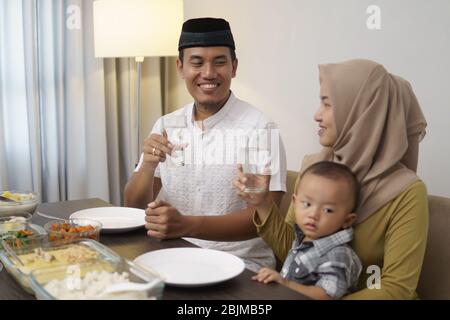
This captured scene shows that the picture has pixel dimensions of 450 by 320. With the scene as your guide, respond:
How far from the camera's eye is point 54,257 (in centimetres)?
118

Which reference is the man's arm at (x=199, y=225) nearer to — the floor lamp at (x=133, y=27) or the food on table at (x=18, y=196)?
the food on table at (x=18, y=196)

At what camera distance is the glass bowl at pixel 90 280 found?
38.2 inches

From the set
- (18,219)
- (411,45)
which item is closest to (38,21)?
(18,219)

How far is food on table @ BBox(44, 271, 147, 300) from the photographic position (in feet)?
3.18


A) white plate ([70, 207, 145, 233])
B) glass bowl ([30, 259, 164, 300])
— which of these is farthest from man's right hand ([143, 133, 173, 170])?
glass bowl ([30, 259, 164, 300])

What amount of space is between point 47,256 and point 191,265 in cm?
36

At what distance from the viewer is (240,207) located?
196cm

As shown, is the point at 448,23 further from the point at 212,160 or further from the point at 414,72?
the point at 212,160

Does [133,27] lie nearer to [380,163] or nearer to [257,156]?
[257,156]

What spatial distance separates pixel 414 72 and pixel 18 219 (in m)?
1.66

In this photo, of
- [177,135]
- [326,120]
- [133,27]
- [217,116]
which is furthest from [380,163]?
[133,27]

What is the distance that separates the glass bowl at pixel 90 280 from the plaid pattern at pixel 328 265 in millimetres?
506

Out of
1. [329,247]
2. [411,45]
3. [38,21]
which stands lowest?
[329,247]
